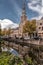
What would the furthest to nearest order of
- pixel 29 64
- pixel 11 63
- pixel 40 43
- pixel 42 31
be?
pixel 42 31 < pixel 40 43 < pixel 29 64 < pixel 11 63

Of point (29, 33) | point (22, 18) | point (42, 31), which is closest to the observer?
point (29, 33)

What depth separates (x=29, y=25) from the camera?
43.2 m

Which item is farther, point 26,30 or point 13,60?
point 26,30

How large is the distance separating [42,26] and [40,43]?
82.8ft

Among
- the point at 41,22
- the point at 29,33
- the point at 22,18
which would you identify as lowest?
the point at 29,33

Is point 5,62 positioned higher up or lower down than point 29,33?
lower down

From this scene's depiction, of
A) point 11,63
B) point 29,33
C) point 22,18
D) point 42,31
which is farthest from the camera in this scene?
point 22,18

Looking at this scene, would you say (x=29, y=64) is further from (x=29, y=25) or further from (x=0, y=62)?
(x=29, y=25)

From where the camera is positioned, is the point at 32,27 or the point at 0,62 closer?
the point at 0,62

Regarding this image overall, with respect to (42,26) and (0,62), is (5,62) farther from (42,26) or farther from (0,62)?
(42,26)

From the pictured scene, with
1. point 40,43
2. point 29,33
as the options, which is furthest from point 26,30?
point 40,43

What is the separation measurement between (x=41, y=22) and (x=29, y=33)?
389 inches

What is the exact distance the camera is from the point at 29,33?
43.2 meters

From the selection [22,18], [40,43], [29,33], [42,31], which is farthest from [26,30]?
[22,18]
